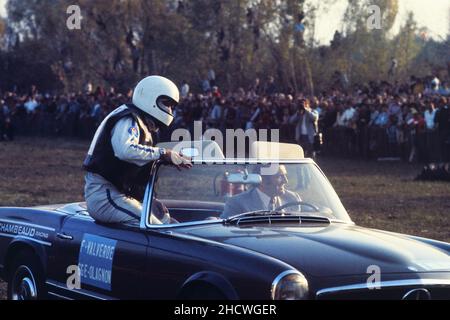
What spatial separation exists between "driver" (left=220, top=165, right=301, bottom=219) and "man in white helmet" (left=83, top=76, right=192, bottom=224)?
41 cm

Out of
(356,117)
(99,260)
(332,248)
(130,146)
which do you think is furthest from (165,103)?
(356,117)

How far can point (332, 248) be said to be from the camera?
6.04 metres

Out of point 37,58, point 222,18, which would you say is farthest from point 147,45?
point 37,58

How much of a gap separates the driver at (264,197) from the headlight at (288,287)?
1262 millimetres

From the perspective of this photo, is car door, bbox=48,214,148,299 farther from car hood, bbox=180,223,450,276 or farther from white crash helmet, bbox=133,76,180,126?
white crash helmet, bbox=133,76,180,126

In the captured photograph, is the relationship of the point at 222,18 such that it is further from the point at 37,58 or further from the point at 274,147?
the point at 274,147

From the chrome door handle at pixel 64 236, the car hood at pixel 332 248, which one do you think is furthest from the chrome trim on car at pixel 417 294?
the chrome door handle at pixel 64 236

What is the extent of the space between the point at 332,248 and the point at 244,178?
1.11 m

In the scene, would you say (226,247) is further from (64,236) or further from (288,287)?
(64,236)

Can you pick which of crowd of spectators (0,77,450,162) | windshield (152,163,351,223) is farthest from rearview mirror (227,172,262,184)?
crowd of spectators (0,77,450,162)

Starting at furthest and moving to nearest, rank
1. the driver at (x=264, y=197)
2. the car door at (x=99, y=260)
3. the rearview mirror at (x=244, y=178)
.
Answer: the rearview mirror at (x=244, y=178) < the driver at (x=264, y=197) < the car door at (x=99, y=260)

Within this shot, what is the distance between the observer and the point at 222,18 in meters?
45.3

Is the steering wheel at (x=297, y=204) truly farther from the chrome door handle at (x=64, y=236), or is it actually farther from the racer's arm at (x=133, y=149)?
the chrome door handle at (x=64, y=236)

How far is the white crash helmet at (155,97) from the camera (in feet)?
23.8
